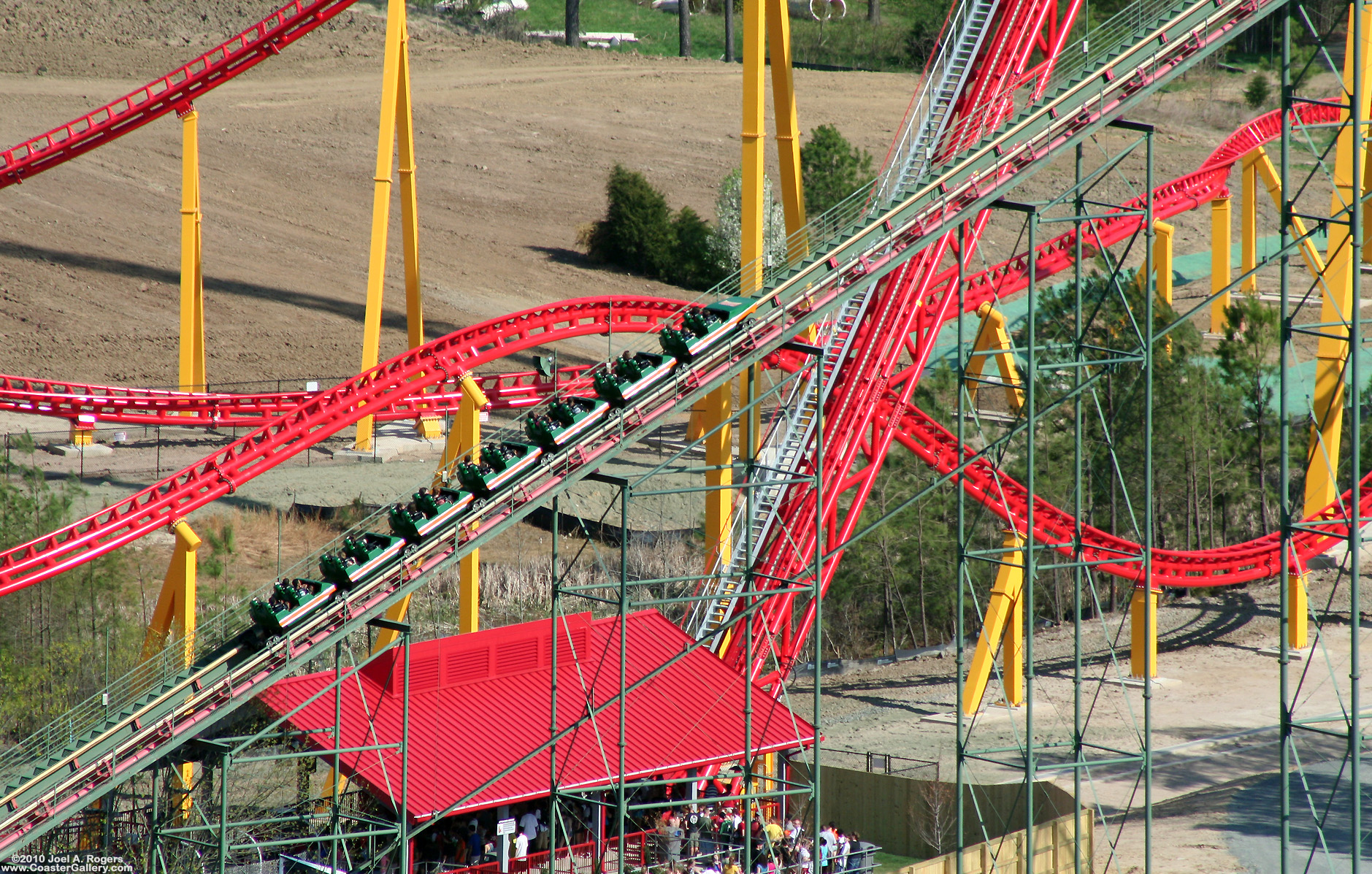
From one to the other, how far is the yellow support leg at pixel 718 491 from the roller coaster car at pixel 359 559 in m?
4.27

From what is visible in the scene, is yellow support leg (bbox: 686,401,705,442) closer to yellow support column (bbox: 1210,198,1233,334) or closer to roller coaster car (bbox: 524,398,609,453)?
roller coaster car (bbox: 524,398,609,453)

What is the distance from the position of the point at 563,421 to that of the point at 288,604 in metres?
3.38

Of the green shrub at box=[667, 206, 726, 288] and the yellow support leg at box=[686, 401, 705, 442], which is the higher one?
the green shrub at box=[667, 206, 726, 288]

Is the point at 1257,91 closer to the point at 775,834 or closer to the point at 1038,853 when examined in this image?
the point at 1038,853

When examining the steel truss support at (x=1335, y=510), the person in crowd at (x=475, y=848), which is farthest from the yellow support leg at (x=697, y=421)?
the steel truss support at (x=1335, y=510)

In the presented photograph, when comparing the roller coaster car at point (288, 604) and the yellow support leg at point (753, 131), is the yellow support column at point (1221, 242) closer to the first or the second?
the yellow support leg at point (753, 131)

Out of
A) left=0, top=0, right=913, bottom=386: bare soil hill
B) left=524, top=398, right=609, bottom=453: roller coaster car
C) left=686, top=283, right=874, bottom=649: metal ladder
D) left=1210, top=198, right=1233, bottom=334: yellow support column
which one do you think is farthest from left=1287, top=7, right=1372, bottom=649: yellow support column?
left=0, top=0, right=913, bottom=386: bare soil hill

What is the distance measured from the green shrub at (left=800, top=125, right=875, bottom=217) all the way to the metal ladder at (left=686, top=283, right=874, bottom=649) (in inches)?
948

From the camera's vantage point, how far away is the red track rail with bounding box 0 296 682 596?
22.2m

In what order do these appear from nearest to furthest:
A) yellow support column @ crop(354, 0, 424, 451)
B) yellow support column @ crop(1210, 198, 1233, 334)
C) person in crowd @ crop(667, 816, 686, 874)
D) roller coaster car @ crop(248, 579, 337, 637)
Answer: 1. roller coaster car @ crop(248, 579, 337, 637)
2. person in crowd @ crop(667, 816, 686, 874)
3. yellow support column @ crop(354, 0, 424, 451)
4. yellow support column @ crop(1210, 198, 1233, 334)

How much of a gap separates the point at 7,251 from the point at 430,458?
15288 millimetres

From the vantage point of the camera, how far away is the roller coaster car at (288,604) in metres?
17.0

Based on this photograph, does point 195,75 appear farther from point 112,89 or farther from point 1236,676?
point 112,89

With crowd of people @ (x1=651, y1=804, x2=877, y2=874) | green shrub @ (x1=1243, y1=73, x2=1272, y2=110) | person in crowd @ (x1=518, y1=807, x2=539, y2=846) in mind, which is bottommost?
crowd of people @ (x1=651, y1=804, x2=877, y2=874)
